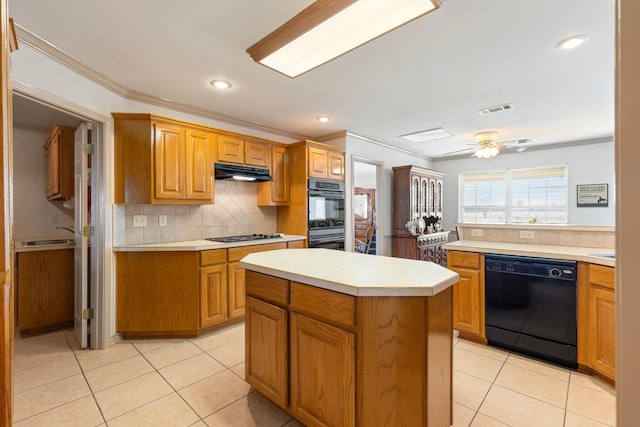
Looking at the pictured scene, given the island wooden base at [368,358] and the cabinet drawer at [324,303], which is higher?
the cabinet drawer at [324,303]

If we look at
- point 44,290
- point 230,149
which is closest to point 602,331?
point 230,149

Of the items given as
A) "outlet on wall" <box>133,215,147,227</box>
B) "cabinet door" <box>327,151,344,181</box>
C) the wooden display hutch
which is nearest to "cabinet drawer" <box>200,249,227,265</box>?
"outlet on wall" <box>133,215,147,227</box>

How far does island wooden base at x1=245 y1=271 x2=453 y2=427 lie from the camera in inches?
52.7

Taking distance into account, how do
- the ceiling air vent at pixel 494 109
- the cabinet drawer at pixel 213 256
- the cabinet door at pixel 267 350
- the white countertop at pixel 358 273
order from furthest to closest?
1. the ceiling air vent at pixel 494 109
2. the cabinet drawer at pixel 213 256
3. the cabinet door at pixel 267 350
4. the white countertop at pixel 358 273

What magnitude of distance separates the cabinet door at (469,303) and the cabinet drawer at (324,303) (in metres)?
1.89

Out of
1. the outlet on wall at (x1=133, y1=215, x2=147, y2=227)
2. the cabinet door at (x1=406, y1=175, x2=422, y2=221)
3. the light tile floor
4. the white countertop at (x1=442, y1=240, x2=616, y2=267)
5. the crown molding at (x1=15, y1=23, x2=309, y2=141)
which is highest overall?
the crown molding at (x1=15, y1=23, x2=309, y2=141)

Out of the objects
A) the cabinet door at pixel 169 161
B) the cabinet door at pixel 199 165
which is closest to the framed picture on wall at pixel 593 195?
the cabinet door at pixel 199 165

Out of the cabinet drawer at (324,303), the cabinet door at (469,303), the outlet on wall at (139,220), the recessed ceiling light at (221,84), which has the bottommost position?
the cabinet door at (469,303)

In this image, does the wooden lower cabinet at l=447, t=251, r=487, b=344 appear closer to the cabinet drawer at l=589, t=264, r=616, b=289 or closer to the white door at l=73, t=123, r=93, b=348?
the cabinet drawer at l=589, t=264, r=616, b=289

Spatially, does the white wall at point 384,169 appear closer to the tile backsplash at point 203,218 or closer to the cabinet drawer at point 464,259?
the tile backsplash at point 203,218

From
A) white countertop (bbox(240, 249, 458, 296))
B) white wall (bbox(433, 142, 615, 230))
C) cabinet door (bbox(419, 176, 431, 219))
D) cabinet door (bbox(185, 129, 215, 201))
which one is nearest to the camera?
white countertop (bbox(240, 249, 458, 296))

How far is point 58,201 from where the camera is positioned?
3936mm

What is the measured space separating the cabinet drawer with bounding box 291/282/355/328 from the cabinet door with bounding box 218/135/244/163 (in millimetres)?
2255

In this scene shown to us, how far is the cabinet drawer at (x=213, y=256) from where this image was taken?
9.55 feet
